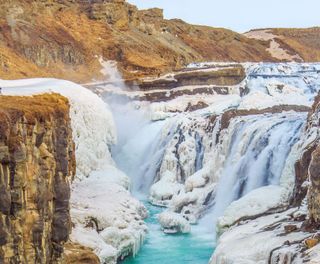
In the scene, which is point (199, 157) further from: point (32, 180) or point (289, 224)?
point (32, 180)

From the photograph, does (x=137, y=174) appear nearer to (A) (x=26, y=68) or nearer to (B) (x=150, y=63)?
(A) (x=26, y=68)

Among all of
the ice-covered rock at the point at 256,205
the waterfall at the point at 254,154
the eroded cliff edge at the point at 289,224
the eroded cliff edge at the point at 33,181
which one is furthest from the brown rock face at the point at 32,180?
the waterfall at the point at 254,154

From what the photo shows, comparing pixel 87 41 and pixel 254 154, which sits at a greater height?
pixel 87 41

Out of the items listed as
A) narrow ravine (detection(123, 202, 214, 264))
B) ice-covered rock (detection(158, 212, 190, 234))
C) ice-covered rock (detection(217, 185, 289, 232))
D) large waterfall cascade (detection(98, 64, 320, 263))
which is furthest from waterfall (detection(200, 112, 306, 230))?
narrow ravine (detection(123, 202, 214, 264))

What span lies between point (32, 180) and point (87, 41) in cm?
4199

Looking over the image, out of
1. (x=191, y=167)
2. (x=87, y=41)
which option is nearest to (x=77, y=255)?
(x=191, y=167)

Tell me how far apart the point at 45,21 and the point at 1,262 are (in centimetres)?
4337

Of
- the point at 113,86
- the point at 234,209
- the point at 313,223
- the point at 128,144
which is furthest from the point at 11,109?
the point at 113,86

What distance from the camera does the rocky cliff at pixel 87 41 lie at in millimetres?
46209

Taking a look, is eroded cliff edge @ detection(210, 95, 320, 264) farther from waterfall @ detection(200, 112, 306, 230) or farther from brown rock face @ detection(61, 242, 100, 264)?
brown rock face @ detection(61, 242, 100, 264)

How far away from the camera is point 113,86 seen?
4119cm

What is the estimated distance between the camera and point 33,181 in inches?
488

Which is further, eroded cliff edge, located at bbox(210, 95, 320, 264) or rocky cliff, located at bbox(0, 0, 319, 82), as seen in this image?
rocky cliff, located at bbox(0, 0, 319, 82)

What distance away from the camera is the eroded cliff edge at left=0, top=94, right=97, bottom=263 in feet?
36.6
